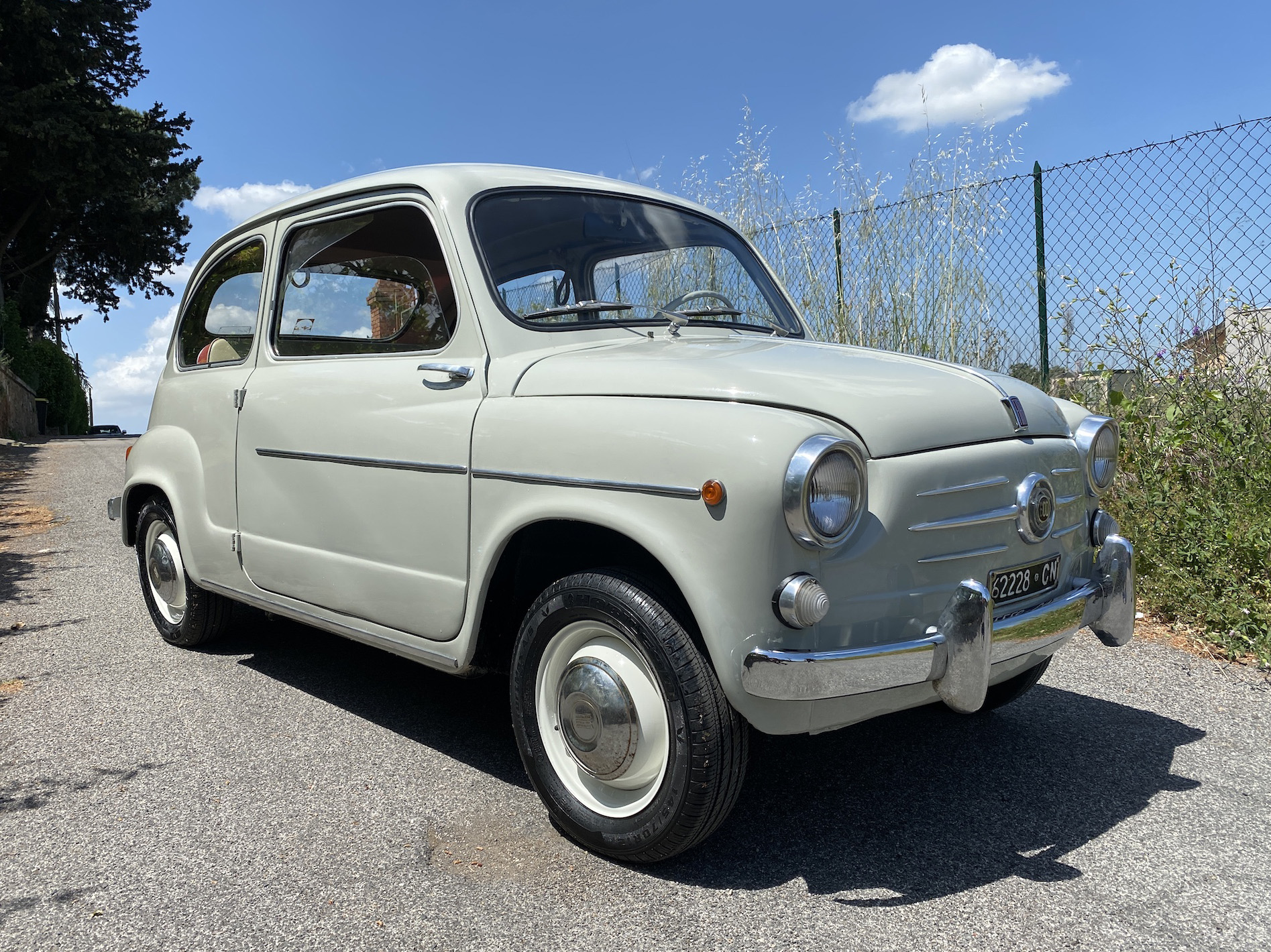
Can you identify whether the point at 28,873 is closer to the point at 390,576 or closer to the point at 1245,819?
the point at 390,576

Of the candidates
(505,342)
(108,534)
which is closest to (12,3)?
(108,534)

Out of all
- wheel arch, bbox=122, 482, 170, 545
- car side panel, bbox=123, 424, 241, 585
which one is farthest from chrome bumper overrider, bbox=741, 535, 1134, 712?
wheel arch, bbox=122, 482, 170, 545

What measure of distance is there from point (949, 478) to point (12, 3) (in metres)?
26.7

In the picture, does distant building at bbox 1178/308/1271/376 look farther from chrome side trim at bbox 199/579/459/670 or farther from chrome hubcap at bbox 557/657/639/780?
chrome side trim at bbox 199/579/459/670

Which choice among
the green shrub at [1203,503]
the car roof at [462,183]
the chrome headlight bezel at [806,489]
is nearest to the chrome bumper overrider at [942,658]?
the chrome headlight bezel at [806,489]

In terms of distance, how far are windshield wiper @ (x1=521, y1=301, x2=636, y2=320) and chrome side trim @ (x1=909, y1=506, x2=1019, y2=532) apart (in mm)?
1356

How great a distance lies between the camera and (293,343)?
380 centimetres

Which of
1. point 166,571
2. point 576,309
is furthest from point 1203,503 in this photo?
point 166,571

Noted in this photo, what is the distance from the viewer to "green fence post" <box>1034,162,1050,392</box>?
22.4ft

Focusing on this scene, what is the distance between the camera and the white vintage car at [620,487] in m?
2.29

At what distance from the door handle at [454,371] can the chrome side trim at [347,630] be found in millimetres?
816

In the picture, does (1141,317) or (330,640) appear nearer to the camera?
(330,640)

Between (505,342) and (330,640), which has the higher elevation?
(505,342)

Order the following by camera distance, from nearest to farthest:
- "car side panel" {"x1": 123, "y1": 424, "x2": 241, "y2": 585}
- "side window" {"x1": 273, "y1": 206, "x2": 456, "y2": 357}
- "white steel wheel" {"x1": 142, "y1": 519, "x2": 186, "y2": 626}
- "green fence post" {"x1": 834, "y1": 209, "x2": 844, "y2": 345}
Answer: "side window" {"x1": 273, "y1": 206, "x2": 456, "y2": 357} < "car side panel" {"x1": 123, "y1": 424, "x2": 241, "y2": 585} < "white steel wheel" {"x1": 142, "y1": 519, "x2": 186, "y2": 626} < "green fence post" {"x1": 834, "y1": 209, "x2": 844, "y2": 345}
